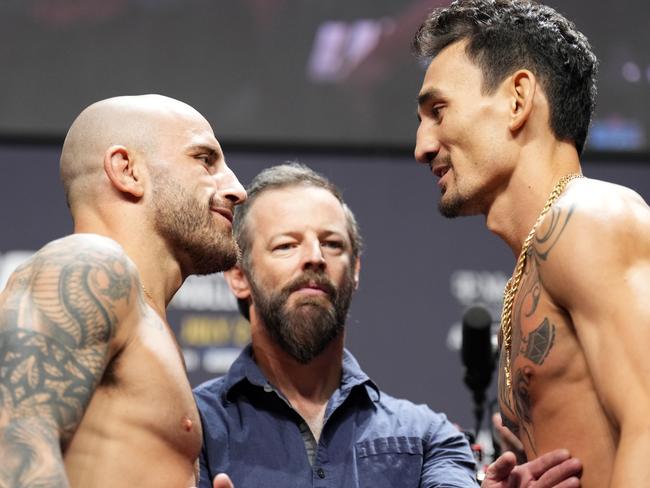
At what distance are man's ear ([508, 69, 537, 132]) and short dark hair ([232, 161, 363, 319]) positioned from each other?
1.02 meters

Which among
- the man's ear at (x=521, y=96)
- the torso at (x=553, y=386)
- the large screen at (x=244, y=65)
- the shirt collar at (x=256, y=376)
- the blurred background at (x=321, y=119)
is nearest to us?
the torso at (x=553, y=386)

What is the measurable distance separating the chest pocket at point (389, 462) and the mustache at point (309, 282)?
0.45 m

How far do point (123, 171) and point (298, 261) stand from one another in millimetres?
861

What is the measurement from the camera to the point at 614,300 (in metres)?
1.79

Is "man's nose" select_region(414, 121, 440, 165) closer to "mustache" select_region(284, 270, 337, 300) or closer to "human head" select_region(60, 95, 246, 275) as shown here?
"human head" select_region(60, 95, 246, 275)

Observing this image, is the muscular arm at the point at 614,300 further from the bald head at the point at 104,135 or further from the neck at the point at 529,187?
the bald head at the point at 104,135

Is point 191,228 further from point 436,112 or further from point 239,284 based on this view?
point 239,284

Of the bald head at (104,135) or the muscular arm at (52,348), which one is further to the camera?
the bald head at (104,135)

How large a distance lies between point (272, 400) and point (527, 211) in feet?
3.50

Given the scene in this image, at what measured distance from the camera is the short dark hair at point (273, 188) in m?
3.19

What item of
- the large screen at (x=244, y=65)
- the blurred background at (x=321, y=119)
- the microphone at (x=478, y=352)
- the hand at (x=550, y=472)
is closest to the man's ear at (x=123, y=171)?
A: the hand at (x=550, y=472)

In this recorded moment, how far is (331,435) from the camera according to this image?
2.89 meters

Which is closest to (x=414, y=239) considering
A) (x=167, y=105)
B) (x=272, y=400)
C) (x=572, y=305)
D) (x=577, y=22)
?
(x=577, y=22)

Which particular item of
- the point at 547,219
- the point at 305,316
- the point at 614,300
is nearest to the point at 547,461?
the point at 614,300
